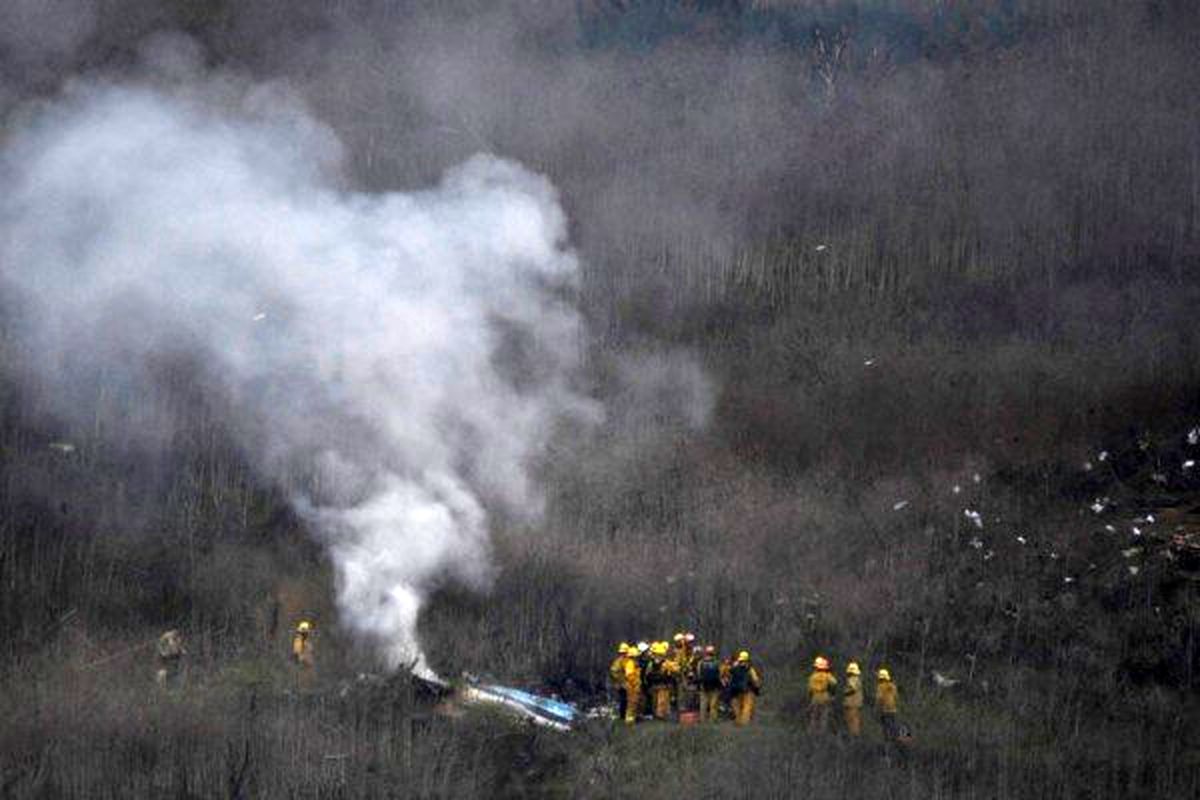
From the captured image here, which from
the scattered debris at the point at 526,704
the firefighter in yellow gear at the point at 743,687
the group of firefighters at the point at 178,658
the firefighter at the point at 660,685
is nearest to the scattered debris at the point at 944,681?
the firefighter in yellow gear at the point at 743,687

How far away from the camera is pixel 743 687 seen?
25.0 meters

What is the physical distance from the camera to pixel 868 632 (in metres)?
28.5

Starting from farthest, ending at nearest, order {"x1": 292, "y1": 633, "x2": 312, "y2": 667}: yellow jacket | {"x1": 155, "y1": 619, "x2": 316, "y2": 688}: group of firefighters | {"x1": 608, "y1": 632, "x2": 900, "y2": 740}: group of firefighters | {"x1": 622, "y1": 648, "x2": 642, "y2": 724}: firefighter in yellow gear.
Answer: {"x1": 292, "y1": 633, "x2": 312, "y2": 667}: yellow jacket → {"x1": 155, "y1": 619, "x2": 316, "y2": 688}: group of firefighters → {"x1": 622, "y1": 648, "x2": 642, "y2": 724}: firefighter in yellow gear → {"x1": 608, "y1": 632, "x2": 900, "y2": 740}: group of firefighters

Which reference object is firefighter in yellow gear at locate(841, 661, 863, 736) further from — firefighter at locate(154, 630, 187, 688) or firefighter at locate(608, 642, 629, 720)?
firefighter at locate(154, 630, 187, 688)

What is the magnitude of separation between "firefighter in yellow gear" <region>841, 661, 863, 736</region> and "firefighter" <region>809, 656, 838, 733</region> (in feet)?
0.80

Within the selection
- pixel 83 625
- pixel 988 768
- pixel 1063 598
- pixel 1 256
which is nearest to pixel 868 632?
pixel 1063 598

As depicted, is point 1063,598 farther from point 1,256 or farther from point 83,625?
point 1,256

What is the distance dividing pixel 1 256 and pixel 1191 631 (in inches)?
805

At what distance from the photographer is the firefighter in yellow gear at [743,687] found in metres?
25.0

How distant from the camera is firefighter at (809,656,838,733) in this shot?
976 inches

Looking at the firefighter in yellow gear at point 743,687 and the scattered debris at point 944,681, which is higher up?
the scattered debris at point 944,681

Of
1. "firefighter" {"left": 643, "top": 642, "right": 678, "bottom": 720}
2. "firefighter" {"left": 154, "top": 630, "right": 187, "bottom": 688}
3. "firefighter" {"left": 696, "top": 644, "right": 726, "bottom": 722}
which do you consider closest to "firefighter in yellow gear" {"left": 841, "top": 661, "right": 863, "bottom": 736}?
"firefighter" {"left": 696, "top": 644, "right": 726, "bottom": 722}

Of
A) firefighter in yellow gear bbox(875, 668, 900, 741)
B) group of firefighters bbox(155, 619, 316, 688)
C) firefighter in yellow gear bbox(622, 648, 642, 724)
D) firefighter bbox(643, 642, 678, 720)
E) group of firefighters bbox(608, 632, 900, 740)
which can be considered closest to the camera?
firefighter in yellow gear bbox(875, 668, 900, 741)

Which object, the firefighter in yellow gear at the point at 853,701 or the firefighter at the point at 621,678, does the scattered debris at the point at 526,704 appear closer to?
the firefighter at the point at 621,678
